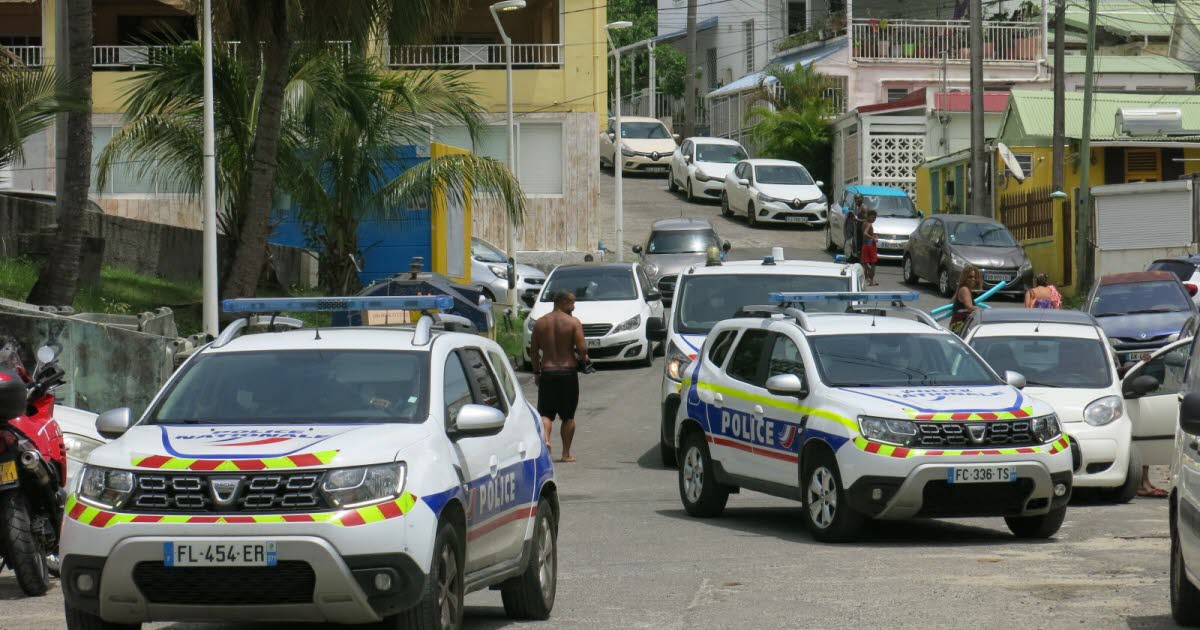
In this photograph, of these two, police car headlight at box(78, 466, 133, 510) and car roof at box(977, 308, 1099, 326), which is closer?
police car headlight at box(78, 466, 133, 510)

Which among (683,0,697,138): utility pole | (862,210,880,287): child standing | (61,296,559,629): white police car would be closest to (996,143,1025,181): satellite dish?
(862,210,880,287): child standing

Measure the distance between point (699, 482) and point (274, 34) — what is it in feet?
30.8

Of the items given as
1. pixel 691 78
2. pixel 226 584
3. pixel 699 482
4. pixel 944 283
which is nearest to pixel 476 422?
pixel 226 584

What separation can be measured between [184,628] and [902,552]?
199 inches

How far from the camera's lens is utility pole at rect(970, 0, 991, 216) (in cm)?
3919

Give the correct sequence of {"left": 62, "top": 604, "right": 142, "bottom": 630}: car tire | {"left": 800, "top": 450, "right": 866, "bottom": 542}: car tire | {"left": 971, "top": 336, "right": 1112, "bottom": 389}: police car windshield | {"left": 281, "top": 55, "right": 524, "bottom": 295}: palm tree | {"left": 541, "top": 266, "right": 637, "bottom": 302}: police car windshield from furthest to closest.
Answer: {"left": 541, "top": 266, "right": 637, "bottom": 302}: police car windshield → {"left": 281, "top": 55, "right": 524, "bottom": 295}: palm tree → {"left": 971, "top": 336, "right": 1112, "bottom": 389}: police car windshield → {"left": 800, "top": 450, "right": 866, "bottom": 542}: car tire → {"left": 62, "top": 604, "right": 142, "bottom": 630}: car tire

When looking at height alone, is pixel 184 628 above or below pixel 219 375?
below

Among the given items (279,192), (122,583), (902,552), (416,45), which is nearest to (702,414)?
(902,552)

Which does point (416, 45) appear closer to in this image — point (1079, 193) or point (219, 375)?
point (219, 375)

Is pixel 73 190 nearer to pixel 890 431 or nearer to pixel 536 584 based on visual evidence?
pixel 890 431

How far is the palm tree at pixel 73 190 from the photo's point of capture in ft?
64.3

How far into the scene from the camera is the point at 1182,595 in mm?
8281

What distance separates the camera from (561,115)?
42094 mm

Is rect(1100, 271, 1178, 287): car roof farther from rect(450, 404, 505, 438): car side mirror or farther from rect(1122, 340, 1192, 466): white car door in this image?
rect(450, 404, 505, 438): car side mirror
